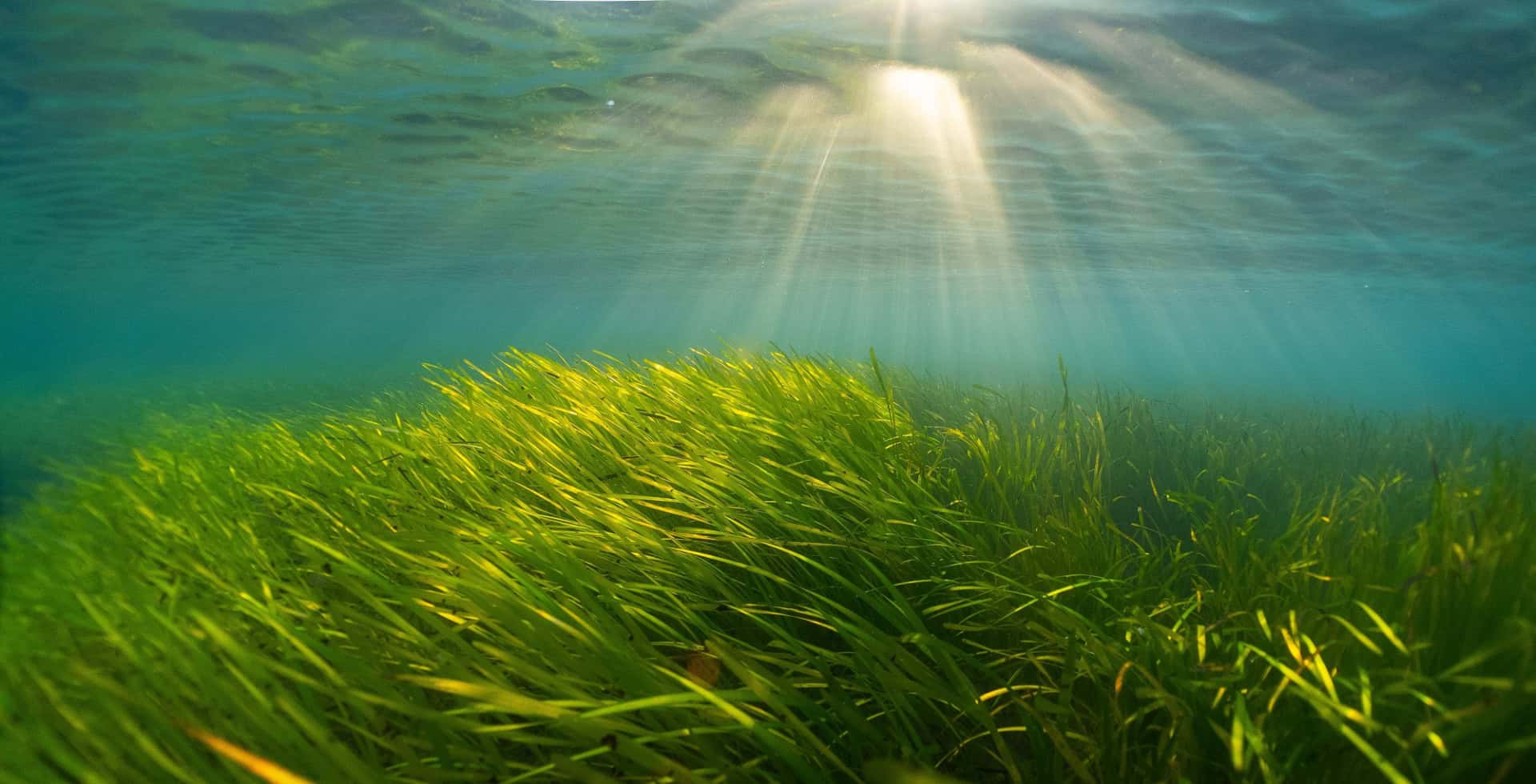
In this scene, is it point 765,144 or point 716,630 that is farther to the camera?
point 765,144

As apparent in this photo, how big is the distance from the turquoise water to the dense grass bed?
2926 mm

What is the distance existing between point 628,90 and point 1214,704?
474 inches

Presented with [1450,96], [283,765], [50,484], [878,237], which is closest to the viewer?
[283,765]

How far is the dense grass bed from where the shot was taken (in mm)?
1292

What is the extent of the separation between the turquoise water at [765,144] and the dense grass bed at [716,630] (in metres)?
2.93

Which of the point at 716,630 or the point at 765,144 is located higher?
the point at 765,144

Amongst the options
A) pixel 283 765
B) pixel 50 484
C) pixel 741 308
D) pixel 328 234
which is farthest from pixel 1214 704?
pixel 741 308

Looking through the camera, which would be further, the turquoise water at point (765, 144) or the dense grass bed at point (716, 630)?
the turquoise water at point (765, 144)

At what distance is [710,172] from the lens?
16.8 metres

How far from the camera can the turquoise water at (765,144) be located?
8.94 metres

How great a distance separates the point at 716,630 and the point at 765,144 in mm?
13859

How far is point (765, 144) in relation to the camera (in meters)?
14.5

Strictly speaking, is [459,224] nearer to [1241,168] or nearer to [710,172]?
[710,172]

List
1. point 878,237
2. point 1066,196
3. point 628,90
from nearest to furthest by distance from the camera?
point 628,90, point 1066,196, point 878,237
